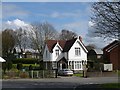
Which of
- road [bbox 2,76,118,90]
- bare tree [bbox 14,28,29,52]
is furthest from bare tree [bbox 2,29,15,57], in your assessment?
road [bbox 2,76,118,90]

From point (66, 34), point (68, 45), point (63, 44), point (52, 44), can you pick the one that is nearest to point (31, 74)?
point (68, 45)

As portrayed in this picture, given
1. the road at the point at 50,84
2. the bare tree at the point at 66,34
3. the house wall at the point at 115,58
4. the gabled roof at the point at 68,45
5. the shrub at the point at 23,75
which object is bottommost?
the road at the point at 50,84

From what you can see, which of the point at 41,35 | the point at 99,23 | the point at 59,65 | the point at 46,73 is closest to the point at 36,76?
the point at 46,73

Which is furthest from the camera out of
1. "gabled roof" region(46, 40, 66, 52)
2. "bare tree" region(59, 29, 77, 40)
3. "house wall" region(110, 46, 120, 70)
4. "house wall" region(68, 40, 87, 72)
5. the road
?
"bare tree" region(59, 29, 77, 40)

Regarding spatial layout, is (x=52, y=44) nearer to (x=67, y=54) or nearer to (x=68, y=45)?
(x=68, y=45)

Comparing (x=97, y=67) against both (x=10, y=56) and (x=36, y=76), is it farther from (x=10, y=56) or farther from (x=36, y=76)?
(x=10, y=56)

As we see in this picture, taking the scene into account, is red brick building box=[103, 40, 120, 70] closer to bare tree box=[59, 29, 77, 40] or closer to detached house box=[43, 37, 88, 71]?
detached house box=[43, 37, 88, 71]

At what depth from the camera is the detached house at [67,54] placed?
7119cm

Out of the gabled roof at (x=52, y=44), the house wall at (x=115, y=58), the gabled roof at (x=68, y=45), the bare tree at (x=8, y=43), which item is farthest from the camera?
the bare tree at (x=8, y=43)

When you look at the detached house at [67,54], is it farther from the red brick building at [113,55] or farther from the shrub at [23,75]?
the shrub at [23,75]

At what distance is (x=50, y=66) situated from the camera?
7462 cm

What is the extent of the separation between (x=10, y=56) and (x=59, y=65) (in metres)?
16.7

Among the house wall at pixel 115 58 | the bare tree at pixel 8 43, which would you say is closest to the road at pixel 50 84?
the house wall at pixel 115 58

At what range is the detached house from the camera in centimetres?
7119
